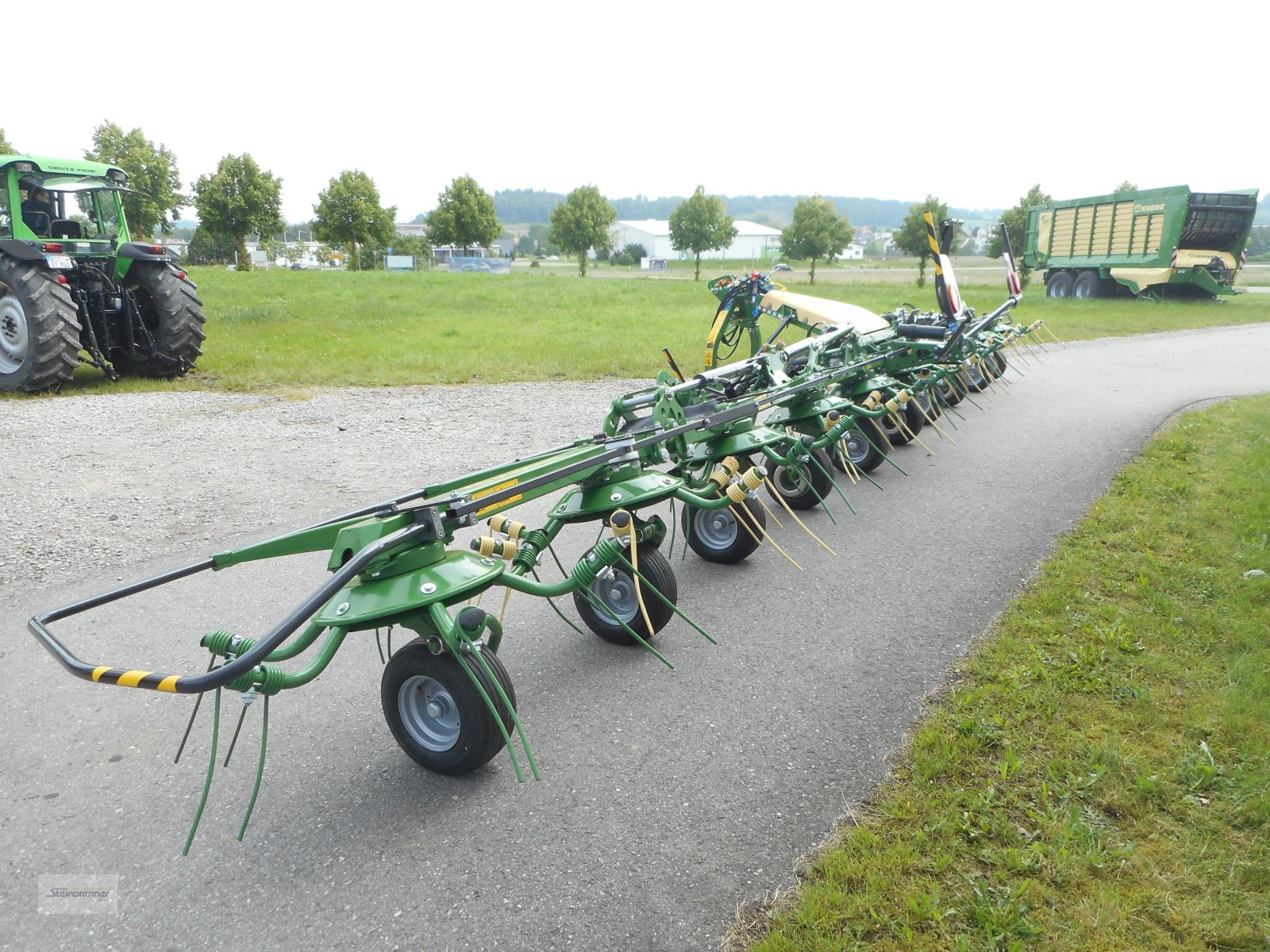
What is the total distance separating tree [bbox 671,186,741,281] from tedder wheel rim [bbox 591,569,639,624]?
4253 cm

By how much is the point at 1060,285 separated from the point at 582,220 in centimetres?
3347

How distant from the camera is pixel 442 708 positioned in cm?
283

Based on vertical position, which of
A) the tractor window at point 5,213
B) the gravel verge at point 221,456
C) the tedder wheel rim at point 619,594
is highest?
the tractor window at point 5,213

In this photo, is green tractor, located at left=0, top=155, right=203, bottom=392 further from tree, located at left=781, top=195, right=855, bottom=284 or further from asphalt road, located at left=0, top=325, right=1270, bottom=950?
tree, located at left=781, top=195, right=855, bottom=284

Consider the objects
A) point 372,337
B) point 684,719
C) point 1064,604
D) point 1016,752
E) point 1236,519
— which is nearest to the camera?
point 1016,752

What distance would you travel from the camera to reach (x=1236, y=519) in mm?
5250

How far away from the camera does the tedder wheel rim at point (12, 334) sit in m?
8.76

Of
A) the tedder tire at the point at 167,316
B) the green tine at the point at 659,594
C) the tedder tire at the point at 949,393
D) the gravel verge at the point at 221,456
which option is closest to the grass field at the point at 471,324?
the tedder tire at the point at 167,316

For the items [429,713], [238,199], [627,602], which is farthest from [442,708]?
[238,199]

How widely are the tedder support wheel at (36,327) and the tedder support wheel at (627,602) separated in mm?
7636

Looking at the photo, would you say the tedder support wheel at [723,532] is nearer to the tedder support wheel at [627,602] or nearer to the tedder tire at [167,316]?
the tedder support wheel at [627,602]

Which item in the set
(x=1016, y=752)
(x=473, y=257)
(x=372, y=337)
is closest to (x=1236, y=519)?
(x=1016, y=752)

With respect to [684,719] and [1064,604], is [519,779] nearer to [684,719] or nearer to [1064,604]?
[684,719]

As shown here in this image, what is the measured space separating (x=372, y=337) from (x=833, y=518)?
422 inches
